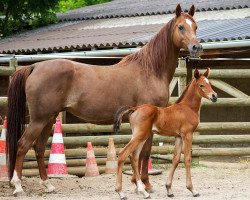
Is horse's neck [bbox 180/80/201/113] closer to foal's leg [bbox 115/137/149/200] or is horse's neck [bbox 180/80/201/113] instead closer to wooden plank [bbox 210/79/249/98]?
foal's leg [bbox 115/137/149/200]

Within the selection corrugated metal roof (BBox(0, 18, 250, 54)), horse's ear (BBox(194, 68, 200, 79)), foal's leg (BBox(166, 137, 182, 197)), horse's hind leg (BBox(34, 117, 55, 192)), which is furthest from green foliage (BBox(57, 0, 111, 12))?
foal's leg (BBox(166, 137, 182, 197))

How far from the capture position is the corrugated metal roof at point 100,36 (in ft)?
50.7

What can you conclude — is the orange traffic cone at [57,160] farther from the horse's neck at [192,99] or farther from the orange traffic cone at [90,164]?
the horse's neck at [192,99]

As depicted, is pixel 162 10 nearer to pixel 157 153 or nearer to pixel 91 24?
pixel 91 24

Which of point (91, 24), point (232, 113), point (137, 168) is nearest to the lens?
point (137, 168)

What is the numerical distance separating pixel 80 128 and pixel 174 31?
280 centimetres

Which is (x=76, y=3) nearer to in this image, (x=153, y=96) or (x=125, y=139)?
(x=125, y=139)

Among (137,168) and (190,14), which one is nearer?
(137,168)

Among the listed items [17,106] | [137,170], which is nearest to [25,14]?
[17,106]

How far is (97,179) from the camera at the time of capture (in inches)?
436

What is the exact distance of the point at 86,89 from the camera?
32.1 feet

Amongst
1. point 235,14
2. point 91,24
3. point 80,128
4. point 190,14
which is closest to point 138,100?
point 190,14

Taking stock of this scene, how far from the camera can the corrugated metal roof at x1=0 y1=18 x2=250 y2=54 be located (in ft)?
50.7

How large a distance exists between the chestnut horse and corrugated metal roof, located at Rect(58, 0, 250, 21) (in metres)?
9.10
